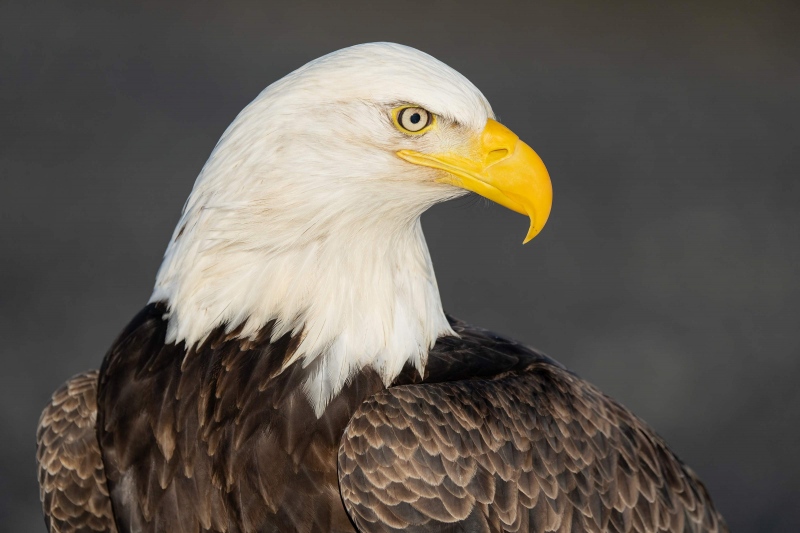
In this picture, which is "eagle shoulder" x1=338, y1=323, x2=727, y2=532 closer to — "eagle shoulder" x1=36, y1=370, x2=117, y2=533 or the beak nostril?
the beak nostril

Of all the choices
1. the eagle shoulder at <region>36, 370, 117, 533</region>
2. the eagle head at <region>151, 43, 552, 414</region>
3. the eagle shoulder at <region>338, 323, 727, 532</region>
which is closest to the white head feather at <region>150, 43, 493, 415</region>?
the eagle head at <region>151, 43, 552, 414</region>

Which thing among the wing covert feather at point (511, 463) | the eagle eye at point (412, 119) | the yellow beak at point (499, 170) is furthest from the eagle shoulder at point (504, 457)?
the eagle eye at point (412, 119)

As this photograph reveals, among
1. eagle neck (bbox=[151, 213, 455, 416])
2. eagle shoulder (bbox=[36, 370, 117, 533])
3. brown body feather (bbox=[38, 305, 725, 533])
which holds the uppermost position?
eagle neck (bbox=[151, 213, 455, 416])

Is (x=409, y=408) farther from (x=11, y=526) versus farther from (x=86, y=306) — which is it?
(x=86, y=306)

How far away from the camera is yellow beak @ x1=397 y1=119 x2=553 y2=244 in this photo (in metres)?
2.29

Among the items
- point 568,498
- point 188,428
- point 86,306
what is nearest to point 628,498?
point 568,498

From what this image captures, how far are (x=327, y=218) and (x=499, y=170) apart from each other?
414 mm

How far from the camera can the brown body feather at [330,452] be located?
228cm

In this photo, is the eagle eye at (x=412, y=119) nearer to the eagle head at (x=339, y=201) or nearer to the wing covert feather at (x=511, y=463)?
the eagle head at (x=339, y=201)

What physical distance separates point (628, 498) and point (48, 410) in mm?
1589

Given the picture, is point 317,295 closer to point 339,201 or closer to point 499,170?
point 339,201

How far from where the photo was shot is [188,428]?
2.36 metres

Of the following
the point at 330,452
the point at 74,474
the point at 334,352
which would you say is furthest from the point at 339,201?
the point at 74,474

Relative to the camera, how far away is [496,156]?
2309 millimetres
